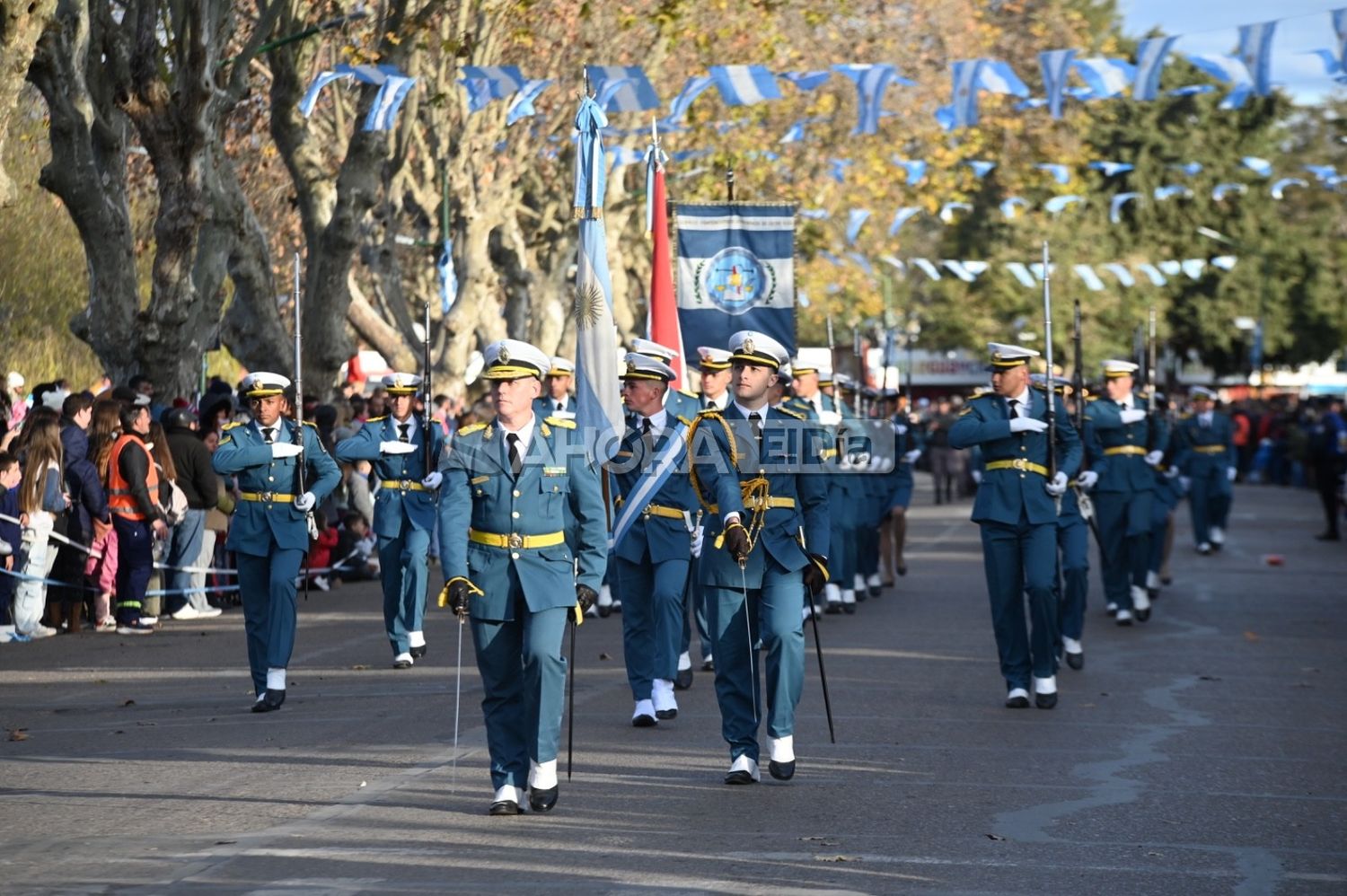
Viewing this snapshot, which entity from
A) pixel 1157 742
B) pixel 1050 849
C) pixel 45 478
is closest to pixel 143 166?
pixel 45 478

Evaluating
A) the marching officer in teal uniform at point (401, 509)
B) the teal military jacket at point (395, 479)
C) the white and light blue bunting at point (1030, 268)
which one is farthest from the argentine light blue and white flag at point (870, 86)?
the white and light blue bunting at point (1030, 268)

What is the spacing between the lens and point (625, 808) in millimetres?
8992

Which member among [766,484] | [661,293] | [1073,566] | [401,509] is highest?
[661,293]

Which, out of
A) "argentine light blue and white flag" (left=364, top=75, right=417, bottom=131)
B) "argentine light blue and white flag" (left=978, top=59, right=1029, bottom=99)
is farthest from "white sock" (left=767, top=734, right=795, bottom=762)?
"argentine light blue and white flag" (left=978, top=59, right=1029, bottom=99)

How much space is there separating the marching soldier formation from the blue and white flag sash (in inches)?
0.8

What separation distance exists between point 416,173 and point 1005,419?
869 inches

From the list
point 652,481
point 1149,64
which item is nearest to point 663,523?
point 652,481

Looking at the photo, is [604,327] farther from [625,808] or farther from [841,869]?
[841,869]

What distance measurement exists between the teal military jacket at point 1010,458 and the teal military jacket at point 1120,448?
16.4 ft

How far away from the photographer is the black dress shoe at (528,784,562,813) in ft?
29.0

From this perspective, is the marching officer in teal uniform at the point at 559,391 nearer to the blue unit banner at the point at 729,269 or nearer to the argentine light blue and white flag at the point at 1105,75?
the blue unit banner at the point at 729,269

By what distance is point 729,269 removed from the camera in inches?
753

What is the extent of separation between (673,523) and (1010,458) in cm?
201

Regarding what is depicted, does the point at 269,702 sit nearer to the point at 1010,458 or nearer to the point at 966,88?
the point at 1010,458
